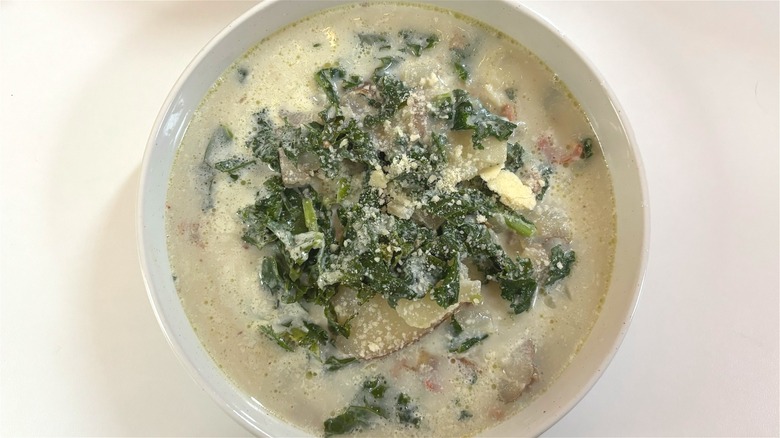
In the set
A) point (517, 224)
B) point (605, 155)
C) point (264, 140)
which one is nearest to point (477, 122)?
point (517, 224)

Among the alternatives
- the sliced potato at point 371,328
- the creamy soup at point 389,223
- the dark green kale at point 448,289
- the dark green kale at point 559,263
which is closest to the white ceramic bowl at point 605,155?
the creamy soup at point 389,223

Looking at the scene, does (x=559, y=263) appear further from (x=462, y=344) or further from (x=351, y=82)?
(x=351, y=82)

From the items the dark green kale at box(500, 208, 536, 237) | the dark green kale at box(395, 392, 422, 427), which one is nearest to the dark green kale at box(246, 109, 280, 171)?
the dark green kale at box(500, 208, 536, 237)

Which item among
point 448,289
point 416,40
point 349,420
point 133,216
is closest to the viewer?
point 448,289

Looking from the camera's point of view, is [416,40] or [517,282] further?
[416,40]

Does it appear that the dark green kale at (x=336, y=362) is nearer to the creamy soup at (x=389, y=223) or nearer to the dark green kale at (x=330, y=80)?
the creamy soup at (x=389, y=223)

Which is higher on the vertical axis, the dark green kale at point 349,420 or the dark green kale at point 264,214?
the dark green kale at point 264,214

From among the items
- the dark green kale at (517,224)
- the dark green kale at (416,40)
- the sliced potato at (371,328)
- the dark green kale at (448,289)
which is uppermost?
the dark green kale at (416,40)

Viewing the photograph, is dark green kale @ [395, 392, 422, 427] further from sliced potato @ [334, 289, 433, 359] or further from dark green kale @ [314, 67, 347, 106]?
dark green kale @ [314, 67, 347, 106]
